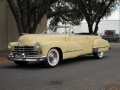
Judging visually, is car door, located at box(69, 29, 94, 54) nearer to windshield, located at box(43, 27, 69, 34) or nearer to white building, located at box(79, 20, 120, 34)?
windshield, located at box(43, 27, 69, 34)

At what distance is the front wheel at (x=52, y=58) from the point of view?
8578 mm

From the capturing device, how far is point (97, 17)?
22.6 m

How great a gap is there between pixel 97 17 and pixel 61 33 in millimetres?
13376

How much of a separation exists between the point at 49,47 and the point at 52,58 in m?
0.56

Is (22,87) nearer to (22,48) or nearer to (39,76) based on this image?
(39,76)

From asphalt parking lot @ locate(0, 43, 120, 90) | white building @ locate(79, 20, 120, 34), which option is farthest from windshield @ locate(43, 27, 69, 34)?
white building @ locate(79, 20, 120, 34)

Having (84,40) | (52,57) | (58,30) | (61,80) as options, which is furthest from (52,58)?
(84,40)

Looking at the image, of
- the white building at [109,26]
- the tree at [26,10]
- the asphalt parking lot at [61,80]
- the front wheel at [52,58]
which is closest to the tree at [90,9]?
the tree at [26,10]

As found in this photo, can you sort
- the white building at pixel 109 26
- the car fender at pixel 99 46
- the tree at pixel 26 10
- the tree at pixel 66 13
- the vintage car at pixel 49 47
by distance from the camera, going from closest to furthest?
the vintage car at pixel 49 47 → the car fender at pixel 99 46 → the tree at pixel 26 10 → the tree at pixel 66 13 → the white building at pixel 109 26

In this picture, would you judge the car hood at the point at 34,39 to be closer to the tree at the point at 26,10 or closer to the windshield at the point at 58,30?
the windshield at the point at 58,30

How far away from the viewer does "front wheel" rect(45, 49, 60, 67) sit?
8578mm

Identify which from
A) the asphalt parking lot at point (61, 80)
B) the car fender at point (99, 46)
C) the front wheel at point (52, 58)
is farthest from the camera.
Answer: the car fender at point (99, 46)

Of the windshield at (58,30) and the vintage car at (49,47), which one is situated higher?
the windshield at (58,30)

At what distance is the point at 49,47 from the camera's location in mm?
8477
